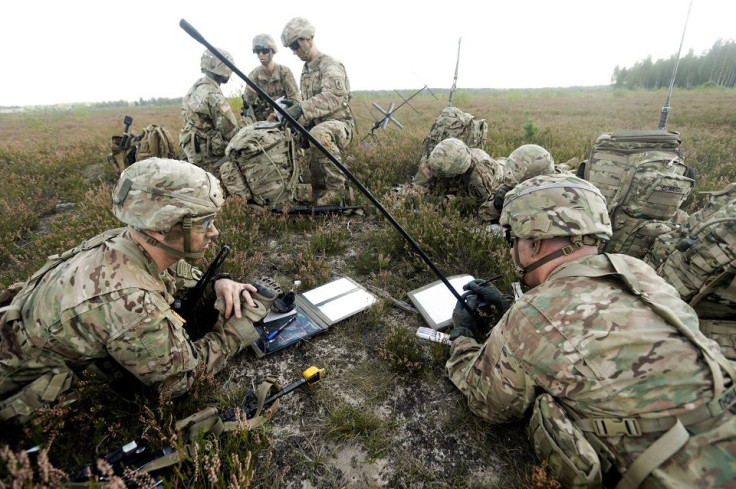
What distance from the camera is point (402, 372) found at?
9.11ft

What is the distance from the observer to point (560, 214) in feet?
6.56

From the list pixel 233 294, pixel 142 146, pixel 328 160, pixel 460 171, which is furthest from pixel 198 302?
pixel 142 146

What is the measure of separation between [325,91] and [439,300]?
4.86m

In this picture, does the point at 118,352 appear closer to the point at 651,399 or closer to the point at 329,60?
the point at 651,399

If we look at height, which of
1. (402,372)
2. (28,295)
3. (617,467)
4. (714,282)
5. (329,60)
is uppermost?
(329,60)

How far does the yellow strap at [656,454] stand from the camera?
Result: 135cm

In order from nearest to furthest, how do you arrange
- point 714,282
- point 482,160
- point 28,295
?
point 28,295 < point 714,282 < point 482,160

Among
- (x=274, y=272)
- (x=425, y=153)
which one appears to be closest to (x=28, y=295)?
(x=274, y=272)

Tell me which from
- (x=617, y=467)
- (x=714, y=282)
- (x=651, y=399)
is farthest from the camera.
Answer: (x=714, y=282)

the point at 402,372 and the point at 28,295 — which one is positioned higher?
the point at 28,295

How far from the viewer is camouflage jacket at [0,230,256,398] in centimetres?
186

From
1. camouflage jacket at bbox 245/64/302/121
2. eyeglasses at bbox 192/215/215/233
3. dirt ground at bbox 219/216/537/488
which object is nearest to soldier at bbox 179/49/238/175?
camouflage jacket at bbox 245/64/302/121

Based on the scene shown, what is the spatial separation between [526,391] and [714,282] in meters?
1.91

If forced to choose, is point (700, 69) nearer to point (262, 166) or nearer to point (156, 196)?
point (262, 166)
